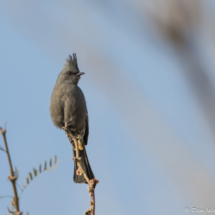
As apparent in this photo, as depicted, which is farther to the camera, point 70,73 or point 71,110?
point 70,73

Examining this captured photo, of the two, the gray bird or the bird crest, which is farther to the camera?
the bird crest

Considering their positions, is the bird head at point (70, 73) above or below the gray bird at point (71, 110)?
above

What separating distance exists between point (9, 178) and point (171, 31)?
989 millimetres

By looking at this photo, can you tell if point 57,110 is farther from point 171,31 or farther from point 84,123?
point 171,31

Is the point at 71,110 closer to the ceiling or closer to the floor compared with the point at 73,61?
closer to the floor

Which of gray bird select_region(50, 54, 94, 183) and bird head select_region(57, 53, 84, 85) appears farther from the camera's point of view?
bird head select_region(57, 53, 84, 85)

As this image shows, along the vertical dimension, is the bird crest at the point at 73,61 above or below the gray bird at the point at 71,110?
above

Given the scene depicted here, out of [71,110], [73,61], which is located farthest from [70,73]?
[71,110]

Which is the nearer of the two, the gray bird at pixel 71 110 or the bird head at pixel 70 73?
the gray bird at pixel 71 110

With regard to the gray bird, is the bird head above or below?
above

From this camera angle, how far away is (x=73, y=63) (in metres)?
7.72

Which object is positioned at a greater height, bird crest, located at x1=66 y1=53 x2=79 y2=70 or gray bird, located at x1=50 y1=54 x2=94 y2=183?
bird crest, located at x1=66 y1=53 x2=79 y2=70

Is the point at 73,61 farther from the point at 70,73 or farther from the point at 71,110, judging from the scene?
the point at 71,110

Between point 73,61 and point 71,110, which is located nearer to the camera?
point 71,110
